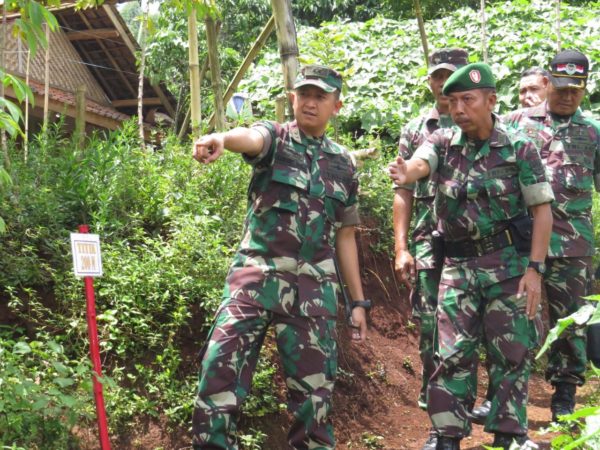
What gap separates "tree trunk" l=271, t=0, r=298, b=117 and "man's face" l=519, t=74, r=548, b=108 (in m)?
1.81

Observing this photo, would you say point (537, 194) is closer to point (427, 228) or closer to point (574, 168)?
point (427, 228)

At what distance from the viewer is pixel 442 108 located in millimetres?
5645

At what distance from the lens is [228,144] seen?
3.86 m

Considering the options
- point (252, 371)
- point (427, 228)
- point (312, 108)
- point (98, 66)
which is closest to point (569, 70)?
point (427, 228)

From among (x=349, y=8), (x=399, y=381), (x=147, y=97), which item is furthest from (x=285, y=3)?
(x=349, y=8)

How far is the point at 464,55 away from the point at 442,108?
36 centimetres

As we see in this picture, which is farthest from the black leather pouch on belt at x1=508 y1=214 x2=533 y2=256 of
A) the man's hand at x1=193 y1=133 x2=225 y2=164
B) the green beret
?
the man's hand at x1=193 y1=133 x2=225 y2=164

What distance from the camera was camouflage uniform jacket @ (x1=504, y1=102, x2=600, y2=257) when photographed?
5953 millimetres

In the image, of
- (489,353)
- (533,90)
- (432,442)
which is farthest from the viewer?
(533,90)

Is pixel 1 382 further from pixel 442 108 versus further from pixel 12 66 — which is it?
pixel 12 66

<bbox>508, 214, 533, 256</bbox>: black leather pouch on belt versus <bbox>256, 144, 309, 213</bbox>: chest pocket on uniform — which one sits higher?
<bbox>256, 144, 309, 213</bbox>: chest pocket on uniform

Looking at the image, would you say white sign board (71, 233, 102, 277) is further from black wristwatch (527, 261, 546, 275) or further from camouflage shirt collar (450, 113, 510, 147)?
black wristwatch (527, 261, 546, 275)

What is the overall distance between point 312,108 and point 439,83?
4.92 ft

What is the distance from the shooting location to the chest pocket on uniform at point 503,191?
15.3 ft
